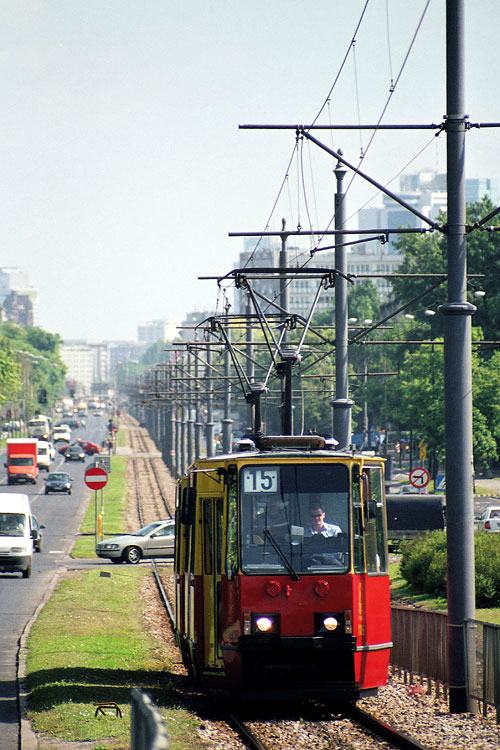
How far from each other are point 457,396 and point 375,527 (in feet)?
5.94

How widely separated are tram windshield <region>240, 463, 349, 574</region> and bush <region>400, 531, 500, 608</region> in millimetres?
12584

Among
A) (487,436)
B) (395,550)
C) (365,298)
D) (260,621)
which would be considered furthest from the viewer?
(365,298)

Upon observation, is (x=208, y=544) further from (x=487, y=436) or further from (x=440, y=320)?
(x=440, y=320)

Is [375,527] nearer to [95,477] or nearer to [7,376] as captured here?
[95,477]

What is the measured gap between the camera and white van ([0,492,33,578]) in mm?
33625

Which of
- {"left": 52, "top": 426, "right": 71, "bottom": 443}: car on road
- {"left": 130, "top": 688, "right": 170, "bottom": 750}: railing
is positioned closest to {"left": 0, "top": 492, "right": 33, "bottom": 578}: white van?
{"left": 130, "top": 688, "right": 170, "bottom": 750}: railing

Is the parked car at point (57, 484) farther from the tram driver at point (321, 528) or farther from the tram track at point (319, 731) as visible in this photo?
the tram driver at point (321, 528)

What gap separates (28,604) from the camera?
27.5m

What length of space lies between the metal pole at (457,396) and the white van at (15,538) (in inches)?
827

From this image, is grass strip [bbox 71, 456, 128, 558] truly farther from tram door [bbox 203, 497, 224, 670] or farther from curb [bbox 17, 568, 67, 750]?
tram door [bbox 203, 497, 224, 670]

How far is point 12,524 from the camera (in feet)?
112

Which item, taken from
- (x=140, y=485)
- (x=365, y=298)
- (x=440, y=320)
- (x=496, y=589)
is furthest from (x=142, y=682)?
(x=365, y=298)

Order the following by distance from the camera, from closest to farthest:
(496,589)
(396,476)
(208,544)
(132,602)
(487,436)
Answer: (208,544) → (496,589) → (132,602) → (487,436) → (396,476)

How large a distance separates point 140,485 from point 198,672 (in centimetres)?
7131
